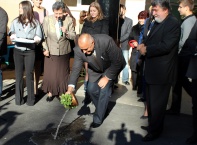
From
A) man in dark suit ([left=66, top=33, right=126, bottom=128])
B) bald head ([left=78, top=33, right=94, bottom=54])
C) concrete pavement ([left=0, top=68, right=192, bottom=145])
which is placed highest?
bald head ([left=78, top=33, right=94, bottom=54])

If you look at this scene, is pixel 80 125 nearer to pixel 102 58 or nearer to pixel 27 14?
pixel 102 58

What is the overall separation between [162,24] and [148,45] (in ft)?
1.02

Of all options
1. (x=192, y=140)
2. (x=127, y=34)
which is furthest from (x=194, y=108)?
(x=127, y=34)

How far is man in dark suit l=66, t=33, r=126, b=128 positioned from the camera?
3873 millimetres

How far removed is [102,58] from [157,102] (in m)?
0.94

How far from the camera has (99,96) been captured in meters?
4.36

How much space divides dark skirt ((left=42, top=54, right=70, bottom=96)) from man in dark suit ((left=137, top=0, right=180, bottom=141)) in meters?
1.96

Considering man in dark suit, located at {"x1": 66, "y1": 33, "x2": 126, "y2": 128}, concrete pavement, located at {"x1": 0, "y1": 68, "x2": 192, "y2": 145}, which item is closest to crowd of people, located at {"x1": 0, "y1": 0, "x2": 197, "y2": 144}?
man in dark suit, located at {"x1": 66, "y1": 33, "x2": 126, "y2": 128}

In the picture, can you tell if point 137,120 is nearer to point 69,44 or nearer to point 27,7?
point 69,44

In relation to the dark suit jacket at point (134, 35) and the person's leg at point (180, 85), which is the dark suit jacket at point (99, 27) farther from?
the person's leg at point (180, 85)

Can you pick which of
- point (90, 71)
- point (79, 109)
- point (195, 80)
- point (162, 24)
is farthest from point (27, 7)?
point (195, 80)

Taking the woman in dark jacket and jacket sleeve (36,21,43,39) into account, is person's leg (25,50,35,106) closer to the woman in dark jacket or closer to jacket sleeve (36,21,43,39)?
jacket sleeve (36,21,43,39)

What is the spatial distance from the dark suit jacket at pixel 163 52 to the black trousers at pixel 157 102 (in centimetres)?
10

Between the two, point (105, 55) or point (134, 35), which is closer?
point (105, 55)
